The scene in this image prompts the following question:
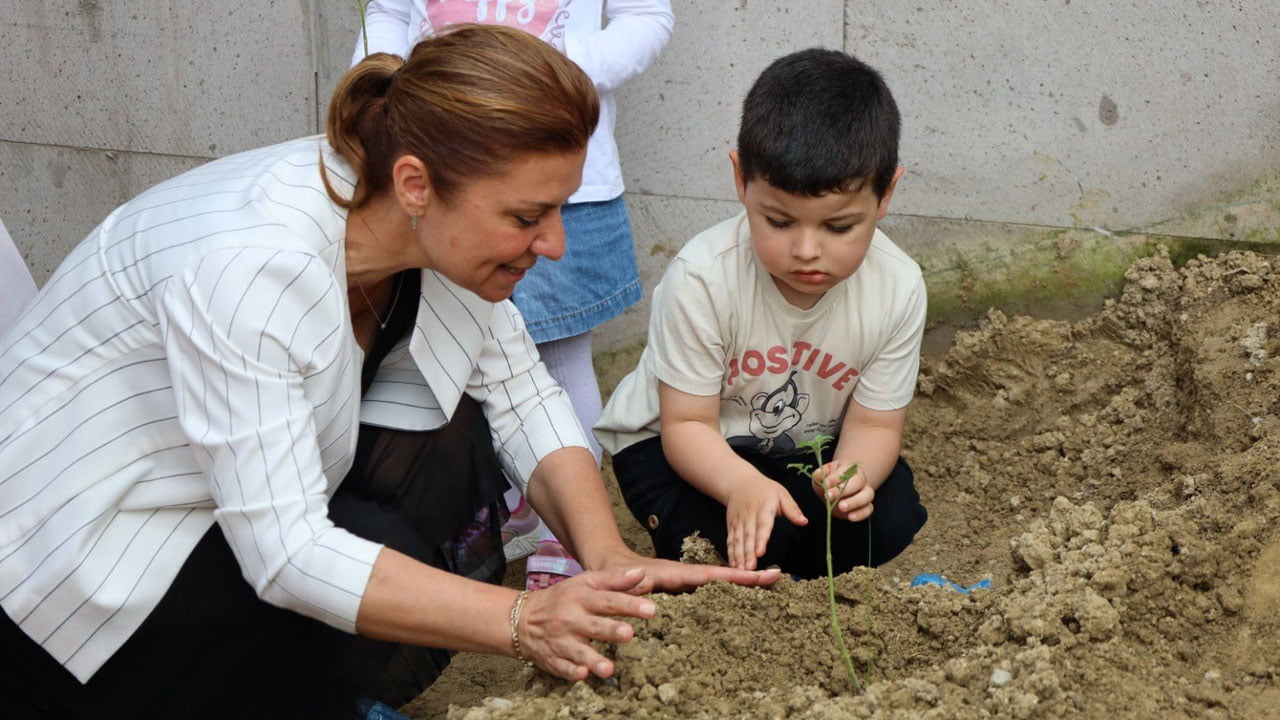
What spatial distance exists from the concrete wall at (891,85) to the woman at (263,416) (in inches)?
62.1

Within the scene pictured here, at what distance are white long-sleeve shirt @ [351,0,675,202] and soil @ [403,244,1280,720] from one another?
4.09ft

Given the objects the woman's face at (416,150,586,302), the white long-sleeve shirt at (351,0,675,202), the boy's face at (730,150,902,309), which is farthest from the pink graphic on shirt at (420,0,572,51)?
the woman's face at (416,150,586,302)

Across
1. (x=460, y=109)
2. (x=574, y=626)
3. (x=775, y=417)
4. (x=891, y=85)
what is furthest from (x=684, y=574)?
(x=891, y=85)

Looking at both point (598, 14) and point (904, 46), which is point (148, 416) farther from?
point (904, 46)

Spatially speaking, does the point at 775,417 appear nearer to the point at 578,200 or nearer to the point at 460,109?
the point at 578,200

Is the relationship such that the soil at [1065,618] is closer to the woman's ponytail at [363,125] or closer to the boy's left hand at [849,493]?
the boy's left hand at [849,493]

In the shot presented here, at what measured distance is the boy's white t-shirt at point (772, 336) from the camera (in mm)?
2537

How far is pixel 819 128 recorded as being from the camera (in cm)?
232

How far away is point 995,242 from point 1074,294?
0.86ft

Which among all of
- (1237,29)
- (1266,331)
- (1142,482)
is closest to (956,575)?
(1142,482)

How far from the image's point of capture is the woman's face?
78.0 inches

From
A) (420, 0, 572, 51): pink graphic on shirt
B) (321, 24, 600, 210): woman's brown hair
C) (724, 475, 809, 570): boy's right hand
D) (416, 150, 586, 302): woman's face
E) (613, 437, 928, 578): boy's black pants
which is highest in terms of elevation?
(321, 24, 600, 210): woman's brown hair

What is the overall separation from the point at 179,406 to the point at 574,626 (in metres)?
0.69

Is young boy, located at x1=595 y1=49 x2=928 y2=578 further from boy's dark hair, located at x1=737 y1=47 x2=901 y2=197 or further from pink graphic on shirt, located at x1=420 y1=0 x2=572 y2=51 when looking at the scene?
pink graphic on shirt, located at x1=420 y1=0 x2=572 y2=51
